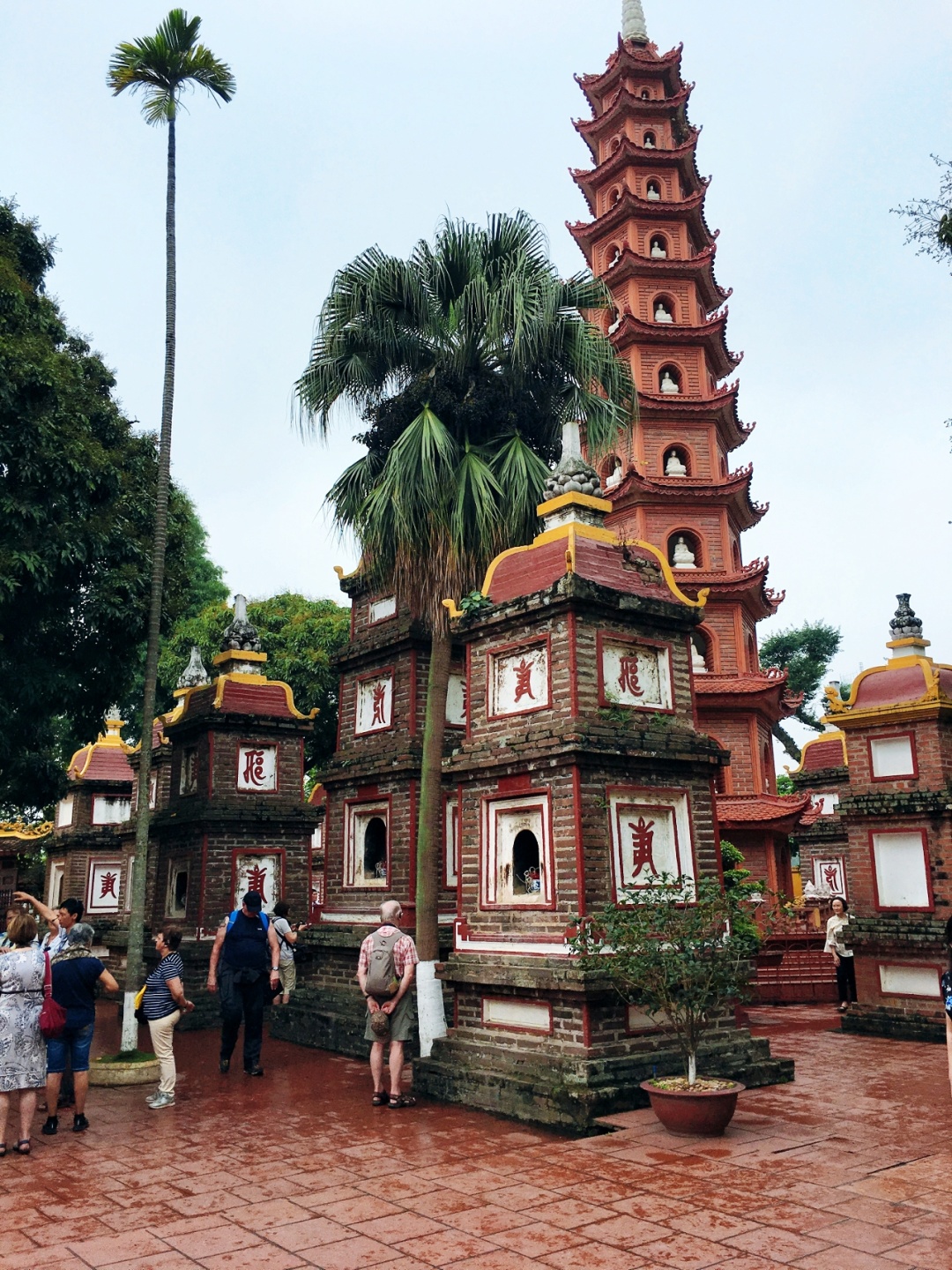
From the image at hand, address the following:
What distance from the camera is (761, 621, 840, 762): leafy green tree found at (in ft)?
150

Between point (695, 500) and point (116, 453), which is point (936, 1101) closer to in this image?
point (116, 453)

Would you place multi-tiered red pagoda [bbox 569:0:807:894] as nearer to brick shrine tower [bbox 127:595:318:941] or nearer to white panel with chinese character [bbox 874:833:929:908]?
white panel with chinese character [bbox 874:833:929:908]

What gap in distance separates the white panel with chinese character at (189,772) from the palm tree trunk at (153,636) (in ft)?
15.2

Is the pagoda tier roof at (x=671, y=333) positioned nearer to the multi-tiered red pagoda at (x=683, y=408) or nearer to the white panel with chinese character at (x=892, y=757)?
the multi-tiered red pagoda at (x=683, y=408)

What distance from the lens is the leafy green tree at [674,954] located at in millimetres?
7996

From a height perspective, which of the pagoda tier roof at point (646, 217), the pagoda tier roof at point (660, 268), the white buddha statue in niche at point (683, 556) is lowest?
the white buddha statue in niche at point (683, 556)

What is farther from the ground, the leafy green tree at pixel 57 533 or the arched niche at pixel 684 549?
the arched niche at pixel 684 549

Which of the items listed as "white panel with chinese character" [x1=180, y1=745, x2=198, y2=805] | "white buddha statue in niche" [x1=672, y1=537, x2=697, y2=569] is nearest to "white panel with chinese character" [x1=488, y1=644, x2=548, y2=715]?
"white panel with chinese character" [x1=180, y1=745, x2=198, y2=805]

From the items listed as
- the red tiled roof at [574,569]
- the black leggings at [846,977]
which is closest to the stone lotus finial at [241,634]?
the red tiled roof at [574,569]

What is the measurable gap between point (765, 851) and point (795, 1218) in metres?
19.4

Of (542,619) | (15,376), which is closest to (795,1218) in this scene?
(542,619)

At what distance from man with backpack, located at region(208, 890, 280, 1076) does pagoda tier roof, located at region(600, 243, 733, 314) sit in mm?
22415

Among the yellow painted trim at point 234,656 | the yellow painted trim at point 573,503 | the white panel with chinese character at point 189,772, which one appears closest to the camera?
the yellow painted trim at point 573,503

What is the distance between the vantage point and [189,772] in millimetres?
17906
